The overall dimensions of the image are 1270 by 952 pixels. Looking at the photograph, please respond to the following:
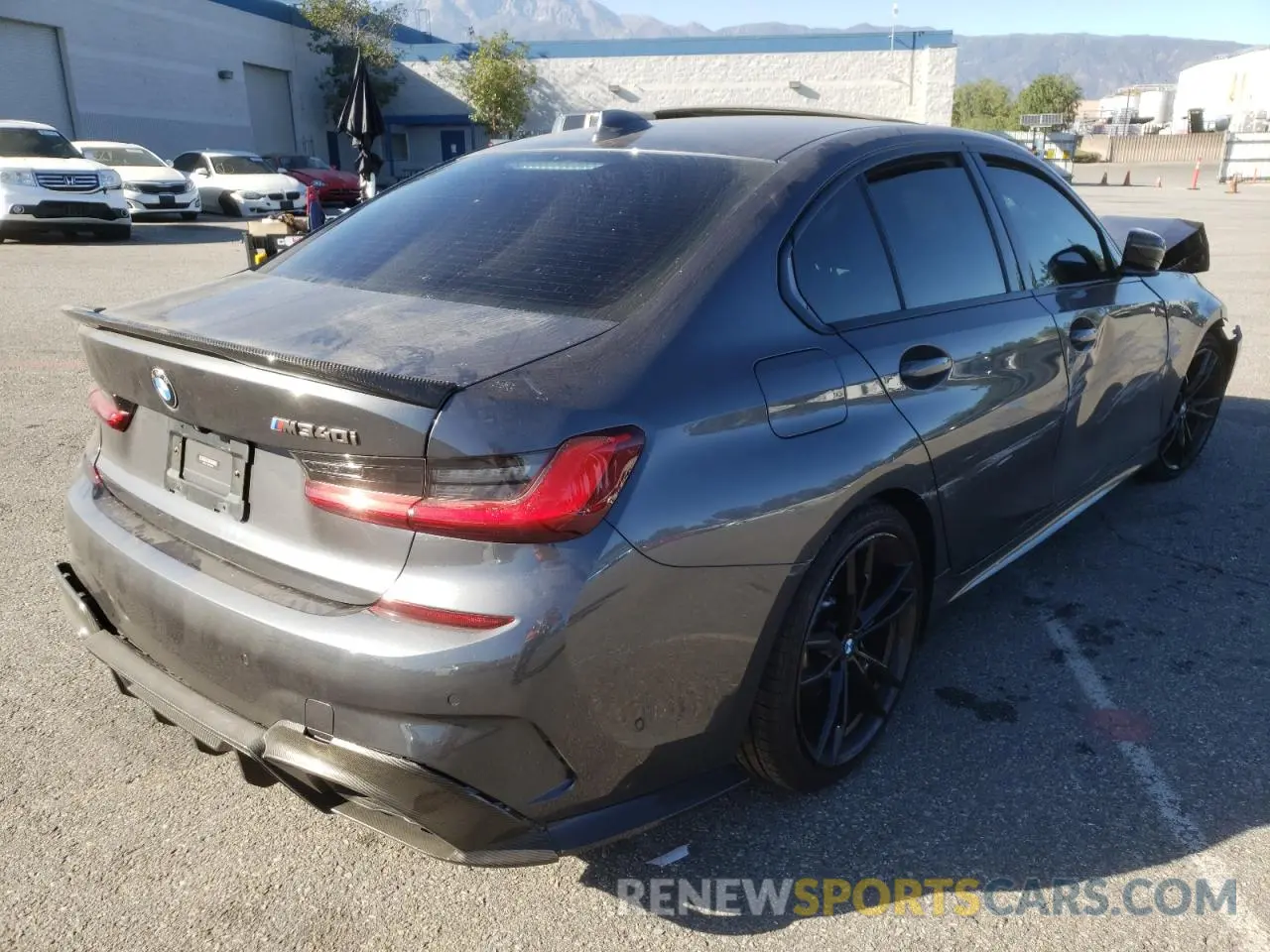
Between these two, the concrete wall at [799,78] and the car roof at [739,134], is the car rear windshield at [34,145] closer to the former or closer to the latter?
the car roof at [739,134]

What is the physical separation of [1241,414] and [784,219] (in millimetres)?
5169

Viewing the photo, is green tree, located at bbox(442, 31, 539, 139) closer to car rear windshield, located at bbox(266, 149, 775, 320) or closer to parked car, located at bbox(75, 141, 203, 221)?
parked car, located at bbox(75, 141, 203, 221)

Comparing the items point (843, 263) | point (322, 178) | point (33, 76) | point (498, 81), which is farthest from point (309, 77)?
point (843, 263)

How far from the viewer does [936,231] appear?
297 cm

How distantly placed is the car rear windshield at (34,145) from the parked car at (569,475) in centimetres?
1629

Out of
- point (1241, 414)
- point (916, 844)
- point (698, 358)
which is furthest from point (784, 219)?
point (1241, 414)

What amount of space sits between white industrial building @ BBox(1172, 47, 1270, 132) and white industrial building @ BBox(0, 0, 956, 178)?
39032 mm

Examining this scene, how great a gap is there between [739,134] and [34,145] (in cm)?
1734

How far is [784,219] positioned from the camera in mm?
2436

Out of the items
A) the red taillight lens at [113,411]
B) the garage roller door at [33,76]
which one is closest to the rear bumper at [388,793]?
the red taillight lens at [113,411]

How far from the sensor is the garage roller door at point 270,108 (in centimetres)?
3853

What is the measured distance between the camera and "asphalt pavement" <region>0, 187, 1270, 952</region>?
217cm

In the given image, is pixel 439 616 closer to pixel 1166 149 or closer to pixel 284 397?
pixel 284 397

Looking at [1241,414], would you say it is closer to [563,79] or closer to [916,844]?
A: [916,844]
